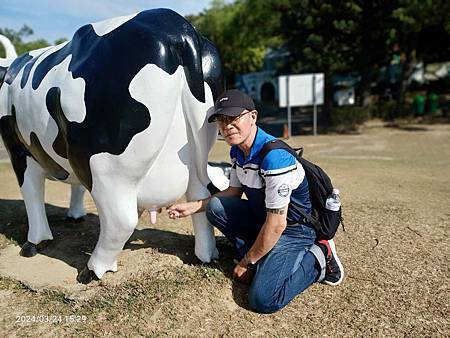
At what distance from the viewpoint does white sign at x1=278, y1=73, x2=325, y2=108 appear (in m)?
10.6

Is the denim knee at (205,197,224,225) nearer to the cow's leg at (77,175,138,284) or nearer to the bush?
the cow's leg at (77,175,138,284)

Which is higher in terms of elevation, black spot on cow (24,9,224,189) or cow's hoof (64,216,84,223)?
black spot on cow (24,9,224,189)

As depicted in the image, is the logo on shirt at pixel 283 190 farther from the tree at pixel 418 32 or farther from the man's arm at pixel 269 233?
the tree at pixel 418 32

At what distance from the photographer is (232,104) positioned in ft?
6.83

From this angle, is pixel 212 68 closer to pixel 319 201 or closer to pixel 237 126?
pixel 237 126

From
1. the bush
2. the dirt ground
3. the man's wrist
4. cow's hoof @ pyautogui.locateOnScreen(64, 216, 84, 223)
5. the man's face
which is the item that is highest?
the man's face

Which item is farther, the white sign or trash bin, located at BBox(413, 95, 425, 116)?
trash bin, located at BBox(413, 95, 425, 116)

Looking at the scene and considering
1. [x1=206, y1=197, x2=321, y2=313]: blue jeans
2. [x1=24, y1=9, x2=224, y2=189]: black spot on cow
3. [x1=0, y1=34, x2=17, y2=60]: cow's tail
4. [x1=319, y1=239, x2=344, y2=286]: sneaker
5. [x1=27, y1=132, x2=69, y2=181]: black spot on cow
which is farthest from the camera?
[x1=0, y1=34, x2=17, y2=60]: cow's tail

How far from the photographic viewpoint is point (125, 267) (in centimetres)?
268

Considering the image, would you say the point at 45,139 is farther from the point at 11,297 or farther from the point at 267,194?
the point at 267,194

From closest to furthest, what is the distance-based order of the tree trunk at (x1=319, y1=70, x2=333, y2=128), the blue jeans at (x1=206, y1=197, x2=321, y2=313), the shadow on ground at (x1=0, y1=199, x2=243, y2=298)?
the blue jeans at (x1=206, y1=197, x2=321, y2=313) < the shadow on ground at (x1=0, y1=199, x2=243, y2=298) < the tree trunk at (x1=319, y1=70, x2=333, y2=128)

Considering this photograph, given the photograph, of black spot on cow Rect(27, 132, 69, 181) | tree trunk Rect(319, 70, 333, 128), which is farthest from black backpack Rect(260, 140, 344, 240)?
tree trunk Rect(319, 70, 333, 128)

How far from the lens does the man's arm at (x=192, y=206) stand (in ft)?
7.78

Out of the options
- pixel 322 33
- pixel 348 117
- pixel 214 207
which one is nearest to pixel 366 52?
pixel 322 33
